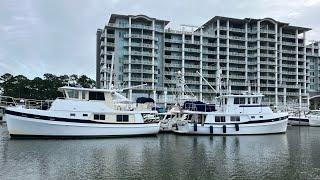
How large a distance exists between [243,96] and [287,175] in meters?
28.3

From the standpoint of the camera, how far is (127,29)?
107 meters

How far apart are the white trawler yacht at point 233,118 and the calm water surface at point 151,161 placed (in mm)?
12237

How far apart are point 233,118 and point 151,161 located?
82.2 ft

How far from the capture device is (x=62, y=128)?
40062 mm

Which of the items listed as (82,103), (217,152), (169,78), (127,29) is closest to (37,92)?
(127,29)

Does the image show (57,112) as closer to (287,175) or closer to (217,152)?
(217,152)

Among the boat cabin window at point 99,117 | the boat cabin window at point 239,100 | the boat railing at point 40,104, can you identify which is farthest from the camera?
the boat cabin window at point 239,100

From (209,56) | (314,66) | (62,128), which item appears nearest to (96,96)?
(62,128)

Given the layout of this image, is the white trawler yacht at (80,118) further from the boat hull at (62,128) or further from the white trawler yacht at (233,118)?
the white trawler yacht at (233,118)

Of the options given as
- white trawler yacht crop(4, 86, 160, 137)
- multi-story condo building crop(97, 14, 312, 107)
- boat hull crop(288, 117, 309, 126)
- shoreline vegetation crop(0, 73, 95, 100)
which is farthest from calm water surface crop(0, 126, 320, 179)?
multi-story condo building crop(97, 14, 312, 107)

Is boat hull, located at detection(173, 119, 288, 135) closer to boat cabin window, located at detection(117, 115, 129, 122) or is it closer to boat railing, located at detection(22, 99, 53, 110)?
boat cabin window, located at detection(117, 115, 129, 122)

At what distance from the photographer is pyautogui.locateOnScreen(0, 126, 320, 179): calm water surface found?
2133cm

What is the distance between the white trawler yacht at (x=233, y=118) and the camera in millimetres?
48469

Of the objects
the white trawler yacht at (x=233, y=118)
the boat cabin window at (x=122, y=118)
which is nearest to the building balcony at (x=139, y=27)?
the white trawler yacht at (x=233, y=118)
